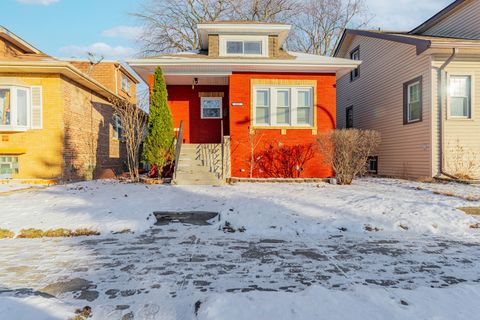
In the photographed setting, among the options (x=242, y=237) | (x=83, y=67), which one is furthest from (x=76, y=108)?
(x=242, y=237)

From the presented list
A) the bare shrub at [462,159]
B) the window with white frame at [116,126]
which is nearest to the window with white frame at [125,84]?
the window with white frame at [116,126]

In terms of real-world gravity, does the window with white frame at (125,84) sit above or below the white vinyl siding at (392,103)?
above

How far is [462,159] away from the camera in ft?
34.1

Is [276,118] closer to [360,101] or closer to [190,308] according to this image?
[360,101]

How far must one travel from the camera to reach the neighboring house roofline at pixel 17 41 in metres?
12.8

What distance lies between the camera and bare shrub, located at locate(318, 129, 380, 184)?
9.30m

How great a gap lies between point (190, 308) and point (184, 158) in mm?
8978

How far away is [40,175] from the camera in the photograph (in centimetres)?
1077

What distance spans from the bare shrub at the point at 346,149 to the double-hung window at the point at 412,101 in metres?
2.86

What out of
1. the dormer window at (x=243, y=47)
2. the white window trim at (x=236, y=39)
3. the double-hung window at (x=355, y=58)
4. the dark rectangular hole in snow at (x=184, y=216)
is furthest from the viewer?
the double-hung window at (x=355, y=58)

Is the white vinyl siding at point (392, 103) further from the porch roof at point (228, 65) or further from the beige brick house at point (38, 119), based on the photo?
the beige brick house at point (38, 119)

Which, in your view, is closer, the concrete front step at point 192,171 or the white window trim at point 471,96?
the concrete front step at point 192,171

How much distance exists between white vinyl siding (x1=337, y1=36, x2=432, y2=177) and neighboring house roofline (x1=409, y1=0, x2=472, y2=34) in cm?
281

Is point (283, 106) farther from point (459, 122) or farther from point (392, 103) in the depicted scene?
point (459, 122)
